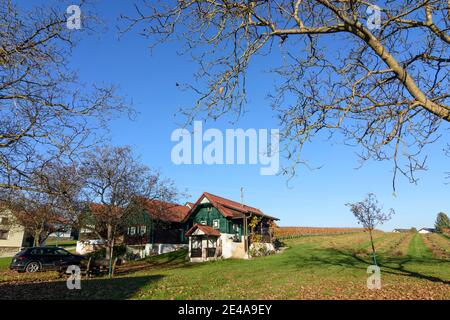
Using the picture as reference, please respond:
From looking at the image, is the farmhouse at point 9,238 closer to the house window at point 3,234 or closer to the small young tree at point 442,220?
the house window at point 3,234

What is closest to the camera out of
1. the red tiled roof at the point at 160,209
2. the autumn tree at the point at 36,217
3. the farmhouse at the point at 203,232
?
the red tiled roof at the point at 160,209

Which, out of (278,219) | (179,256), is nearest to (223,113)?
(179,256)

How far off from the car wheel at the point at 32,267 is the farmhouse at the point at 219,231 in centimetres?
1568

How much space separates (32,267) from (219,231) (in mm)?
20417

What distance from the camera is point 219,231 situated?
3903cm

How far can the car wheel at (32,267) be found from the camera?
23575mm

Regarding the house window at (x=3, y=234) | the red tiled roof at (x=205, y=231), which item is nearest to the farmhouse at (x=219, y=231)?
the red tiled roof at (x=205, y=231)

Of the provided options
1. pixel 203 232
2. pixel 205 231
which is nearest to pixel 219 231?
pixel 205 231

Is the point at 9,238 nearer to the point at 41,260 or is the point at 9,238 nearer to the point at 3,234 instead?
the point at 3,234

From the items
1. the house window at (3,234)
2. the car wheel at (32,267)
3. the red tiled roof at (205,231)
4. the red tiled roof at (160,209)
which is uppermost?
the red tiled roof at (160,209)

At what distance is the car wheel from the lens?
23.6m

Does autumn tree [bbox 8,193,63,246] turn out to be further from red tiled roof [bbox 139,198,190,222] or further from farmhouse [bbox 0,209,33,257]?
red tiled roof [bbox 139,198,190,222]

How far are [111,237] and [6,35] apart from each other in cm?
1863

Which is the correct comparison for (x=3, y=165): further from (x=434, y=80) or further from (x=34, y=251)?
(x=34, y=251)
